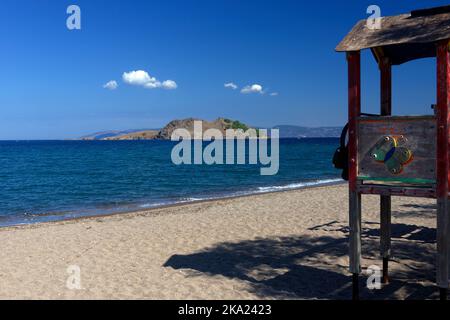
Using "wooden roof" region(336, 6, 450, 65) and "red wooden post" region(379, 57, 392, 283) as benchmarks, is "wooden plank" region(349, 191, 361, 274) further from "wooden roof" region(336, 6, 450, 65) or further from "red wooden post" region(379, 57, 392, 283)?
"wooden roof" region(336, 6, 450, 65)

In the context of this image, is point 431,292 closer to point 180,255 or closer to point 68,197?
point 180,255

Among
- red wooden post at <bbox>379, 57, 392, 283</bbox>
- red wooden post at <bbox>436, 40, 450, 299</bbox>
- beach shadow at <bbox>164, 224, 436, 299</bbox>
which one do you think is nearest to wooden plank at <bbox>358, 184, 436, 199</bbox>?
red wooden post at <bbox>436, 40, 450, 299</bbox>

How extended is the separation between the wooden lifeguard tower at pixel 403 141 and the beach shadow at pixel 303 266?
42.0 inches

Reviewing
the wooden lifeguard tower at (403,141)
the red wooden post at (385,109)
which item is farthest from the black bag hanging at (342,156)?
the red wooden post at (385,109)

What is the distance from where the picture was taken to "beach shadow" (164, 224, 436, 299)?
771 cm

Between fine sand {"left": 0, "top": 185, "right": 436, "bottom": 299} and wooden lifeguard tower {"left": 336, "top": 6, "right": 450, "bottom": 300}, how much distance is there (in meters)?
1.87

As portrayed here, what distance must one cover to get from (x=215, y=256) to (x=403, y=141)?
5589mm

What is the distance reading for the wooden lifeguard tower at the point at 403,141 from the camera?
19.8 ft

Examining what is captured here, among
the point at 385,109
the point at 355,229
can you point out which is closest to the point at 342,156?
the point at 355,229

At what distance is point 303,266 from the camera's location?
30.5ft

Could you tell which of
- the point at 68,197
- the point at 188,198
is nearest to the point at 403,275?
the point at 188,198

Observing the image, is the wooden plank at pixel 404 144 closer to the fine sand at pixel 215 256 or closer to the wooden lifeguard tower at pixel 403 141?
the wooden lifeguard tower at pixel 403 141

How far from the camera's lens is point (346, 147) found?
22.9ft

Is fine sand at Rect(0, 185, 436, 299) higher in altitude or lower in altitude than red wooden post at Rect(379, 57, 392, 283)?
lower
